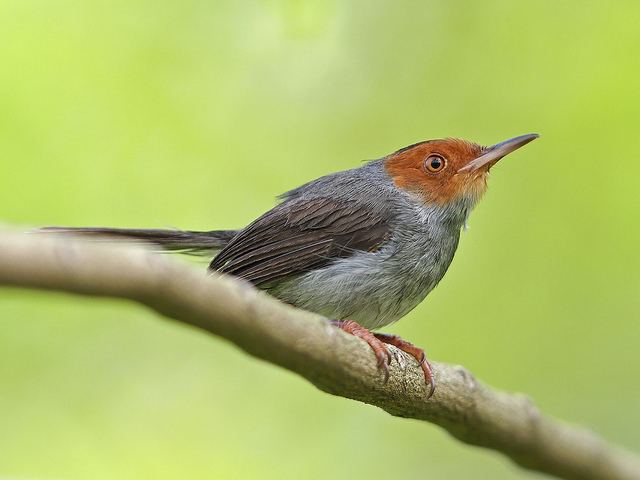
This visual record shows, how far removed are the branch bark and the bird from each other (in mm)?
369

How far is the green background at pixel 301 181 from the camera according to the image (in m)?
6.44

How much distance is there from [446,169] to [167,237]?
1.73 meters

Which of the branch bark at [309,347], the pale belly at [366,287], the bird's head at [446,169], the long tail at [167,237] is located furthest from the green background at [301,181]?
the branch bark at [309,347]

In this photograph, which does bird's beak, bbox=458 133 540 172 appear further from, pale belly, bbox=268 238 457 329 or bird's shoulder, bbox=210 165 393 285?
pale belly, bbox=268 238 457 329

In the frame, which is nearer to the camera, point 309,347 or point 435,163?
point 309,347

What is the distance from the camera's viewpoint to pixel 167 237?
5.24 m

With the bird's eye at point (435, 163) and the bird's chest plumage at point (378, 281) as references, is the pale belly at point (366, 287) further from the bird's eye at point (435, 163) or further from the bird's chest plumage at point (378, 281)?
the bird's eye at point (435, 163)

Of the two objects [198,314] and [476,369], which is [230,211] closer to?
[476,369]

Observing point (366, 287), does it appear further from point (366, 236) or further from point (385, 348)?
point (385, 348)

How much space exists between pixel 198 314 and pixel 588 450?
2.52 metres

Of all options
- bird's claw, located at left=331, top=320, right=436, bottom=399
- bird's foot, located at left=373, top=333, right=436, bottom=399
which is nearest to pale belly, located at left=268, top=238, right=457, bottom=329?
bird's claw, located at left=331, top=320, right=436, bottom=399

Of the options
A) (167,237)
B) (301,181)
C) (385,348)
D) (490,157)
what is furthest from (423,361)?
(301,181)

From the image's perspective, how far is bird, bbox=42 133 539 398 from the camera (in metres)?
4.62

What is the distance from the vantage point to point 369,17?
7254 millimetres
